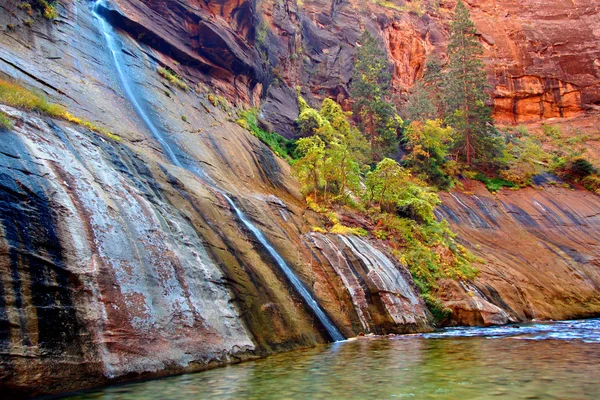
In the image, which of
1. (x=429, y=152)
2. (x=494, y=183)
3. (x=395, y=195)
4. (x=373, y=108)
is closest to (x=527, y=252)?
(x=395, y=195)

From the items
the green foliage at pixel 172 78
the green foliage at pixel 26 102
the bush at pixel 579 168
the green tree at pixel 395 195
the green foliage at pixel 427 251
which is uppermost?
the bush at pixel 579 168

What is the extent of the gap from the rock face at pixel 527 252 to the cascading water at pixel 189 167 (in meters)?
6.95

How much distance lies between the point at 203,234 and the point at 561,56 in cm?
6098

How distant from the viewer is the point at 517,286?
19562 millimetres

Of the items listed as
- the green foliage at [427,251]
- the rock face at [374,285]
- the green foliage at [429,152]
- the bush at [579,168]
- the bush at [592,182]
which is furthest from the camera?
the bush at [579,168]

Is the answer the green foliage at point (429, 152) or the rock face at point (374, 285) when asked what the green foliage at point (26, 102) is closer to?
the rock face at point (374, 285)

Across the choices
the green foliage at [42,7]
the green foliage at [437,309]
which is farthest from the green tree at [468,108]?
the green foliage at [42,7]

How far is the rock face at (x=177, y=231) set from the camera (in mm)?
6848

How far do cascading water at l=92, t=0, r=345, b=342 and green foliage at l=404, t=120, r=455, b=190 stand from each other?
2170 centimetres

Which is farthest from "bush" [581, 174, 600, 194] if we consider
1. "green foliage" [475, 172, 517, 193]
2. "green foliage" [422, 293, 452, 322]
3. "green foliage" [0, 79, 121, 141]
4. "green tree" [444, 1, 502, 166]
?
"green foliage" [0, 79, 121, 141]

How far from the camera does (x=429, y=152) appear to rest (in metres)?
34.1

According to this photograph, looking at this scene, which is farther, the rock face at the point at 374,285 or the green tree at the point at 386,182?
the green tree at the point at 386,182

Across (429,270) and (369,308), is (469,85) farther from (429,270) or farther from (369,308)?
(369,308)

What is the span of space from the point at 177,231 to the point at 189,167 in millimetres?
6088
